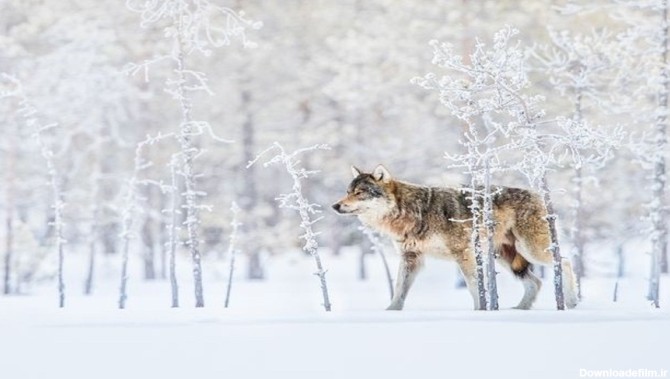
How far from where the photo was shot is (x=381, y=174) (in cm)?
1239

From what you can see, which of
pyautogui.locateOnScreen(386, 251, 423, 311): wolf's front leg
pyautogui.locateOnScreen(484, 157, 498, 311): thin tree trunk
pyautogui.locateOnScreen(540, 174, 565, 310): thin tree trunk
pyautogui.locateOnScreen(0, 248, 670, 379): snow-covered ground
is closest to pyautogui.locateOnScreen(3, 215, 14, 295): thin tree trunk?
pyautogui.locateOnScreen(0, 248, 670, 379): snow-covered ground

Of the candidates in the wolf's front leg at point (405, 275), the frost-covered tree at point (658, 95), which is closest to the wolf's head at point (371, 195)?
the wolf's front leg at point (405, 275)

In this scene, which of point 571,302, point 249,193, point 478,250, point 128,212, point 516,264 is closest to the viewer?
point 478,250

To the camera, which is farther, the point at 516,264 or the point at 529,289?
the point at 516,264

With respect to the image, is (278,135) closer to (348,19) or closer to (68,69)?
(348,19)

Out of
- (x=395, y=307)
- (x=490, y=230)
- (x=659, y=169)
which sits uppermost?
(x=659, y=169)

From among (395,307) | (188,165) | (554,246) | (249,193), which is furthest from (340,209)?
(249,193)

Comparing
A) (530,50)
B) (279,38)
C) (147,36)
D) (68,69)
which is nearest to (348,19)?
(279,38)

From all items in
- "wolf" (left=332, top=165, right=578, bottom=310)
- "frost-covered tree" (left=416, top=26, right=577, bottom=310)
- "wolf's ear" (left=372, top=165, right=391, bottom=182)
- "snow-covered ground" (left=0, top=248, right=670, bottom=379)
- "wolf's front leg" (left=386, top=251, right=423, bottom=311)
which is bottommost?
"snow-covered ground" (left=0, top=248, right=670, bottom=379)

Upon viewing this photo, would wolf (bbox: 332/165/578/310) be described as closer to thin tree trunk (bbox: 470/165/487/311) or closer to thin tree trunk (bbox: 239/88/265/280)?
thin tree trunk (bbox: 470/165/487/311)

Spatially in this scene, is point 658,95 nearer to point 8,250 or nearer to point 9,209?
point 8,250

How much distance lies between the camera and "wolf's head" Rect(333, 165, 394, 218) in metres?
12.3

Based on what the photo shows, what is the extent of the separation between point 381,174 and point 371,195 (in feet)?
0.91

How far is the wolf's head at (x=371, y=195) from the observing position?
12289mm
